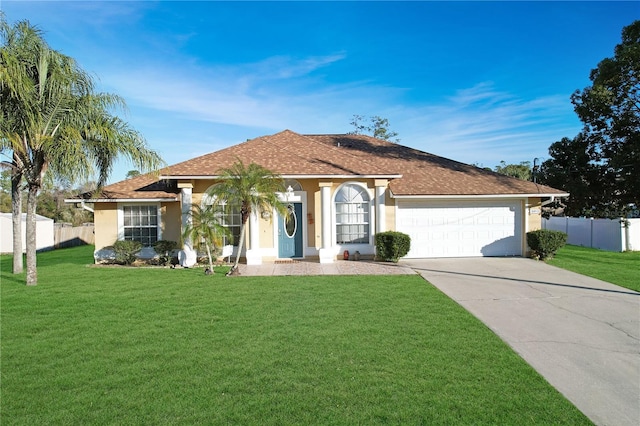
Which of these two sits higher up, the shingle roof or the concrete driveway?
the shingle roof

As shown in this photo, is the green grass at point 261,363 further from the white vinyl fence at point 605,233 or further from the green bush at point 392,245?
the white vinyl fence at point 605,233

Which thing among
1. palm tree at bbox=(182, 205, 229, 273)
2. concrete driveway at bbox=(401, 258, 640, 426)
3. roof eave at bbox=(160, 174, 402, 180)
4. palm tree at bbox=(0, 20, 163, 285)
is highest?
palm tree at bbox=(0, 20, 163, 285)

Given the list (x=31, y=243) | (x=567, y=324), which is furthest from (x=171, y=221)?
(x=567, y=324)

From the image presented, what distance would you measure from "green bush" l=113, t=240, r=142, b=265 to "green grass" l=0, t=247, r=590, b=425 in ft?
17.3

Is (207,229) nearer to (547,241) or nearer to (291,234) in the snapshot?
(291,234)

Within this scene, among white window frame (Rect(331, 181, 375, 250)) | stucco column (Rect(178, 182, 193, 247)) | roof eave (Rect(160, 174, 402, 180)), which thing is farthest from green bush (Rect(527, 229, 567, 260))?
stucco column (Rect(178, 182, 193, 247))

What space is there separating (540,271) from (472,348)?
8531mm

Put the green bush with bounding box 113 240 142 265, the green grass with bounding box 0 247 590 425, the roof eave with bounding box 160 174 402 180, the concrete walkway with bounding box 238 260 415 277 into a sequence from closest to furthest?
the green grass with bounding box 0 247 590 425
the concrete walkway with bounding box 238 260 415 277
the roof eave with bounding box 160 174 402 180
the green bush with bounding box 113 240 142 265

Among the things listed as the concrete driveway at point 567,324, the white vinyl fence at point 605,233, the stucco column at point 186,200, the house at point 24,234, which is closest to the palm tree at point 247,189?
the stucco column at point 186,200

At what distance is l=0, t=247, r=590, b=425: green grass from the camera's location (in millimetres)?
4195

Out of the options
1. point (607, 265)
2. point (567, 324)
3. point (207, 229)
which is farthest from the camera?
point (607, 265)

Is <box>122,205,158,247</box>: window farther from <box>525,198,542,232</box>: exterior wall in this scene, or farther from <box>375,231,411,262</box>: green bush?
<box>525,198,542,232</box>: exterior wall

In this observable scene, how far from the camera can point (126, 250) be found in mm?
14797

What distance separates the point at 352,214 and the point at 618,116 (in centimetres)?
1477
